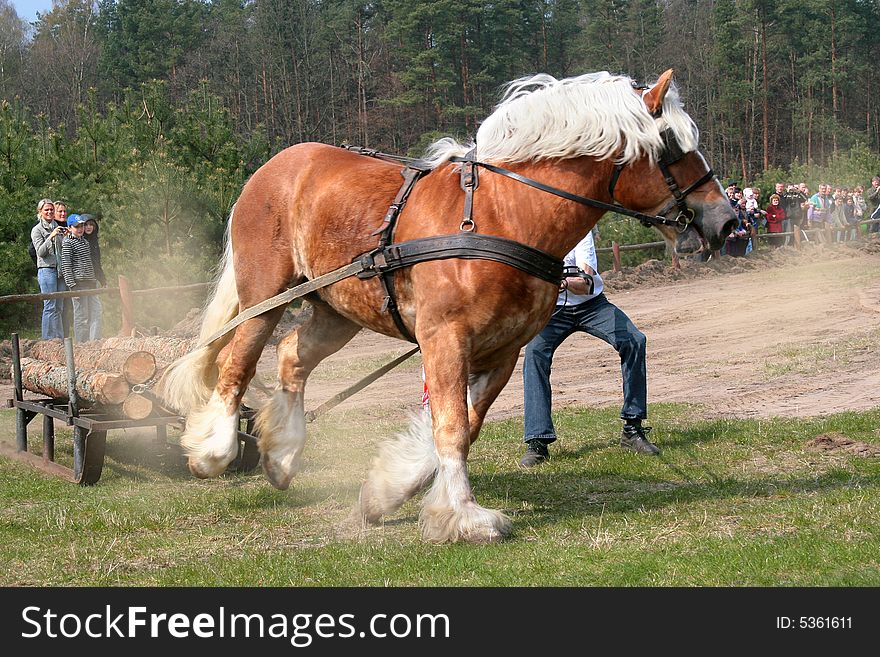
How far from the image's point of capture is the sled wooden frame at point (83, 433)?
6.82m

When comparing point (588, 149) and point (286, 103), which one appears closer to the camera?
point (588, 149)

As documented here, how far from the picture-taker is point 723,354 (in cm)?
1215

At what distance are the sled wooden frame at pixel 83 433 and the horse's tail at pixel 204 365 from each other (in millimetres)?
485

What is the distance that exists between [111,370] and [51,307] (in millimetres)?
4873

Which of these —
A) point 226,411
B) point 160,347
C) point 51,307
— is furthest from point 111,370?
point 51,307

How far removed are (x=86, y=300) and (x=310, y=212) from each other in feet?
23.5

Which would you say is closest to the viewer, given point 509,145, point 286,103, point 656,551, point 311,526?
point 656,551

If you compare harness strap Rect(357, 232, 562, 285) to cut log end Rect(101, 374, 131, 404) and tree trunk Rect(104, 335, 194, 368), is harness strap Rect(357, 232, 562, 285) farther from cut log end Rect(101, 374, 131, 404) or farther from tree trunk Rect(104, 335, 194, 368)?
tree trunk Rect(104, 335, 194, 368)

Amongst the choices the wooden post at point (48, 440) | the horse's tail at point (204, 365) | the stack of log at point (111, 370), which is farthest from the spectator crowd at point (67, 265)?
the horse's tail at point (204, 365)

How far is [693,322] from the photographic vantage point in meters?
15.0

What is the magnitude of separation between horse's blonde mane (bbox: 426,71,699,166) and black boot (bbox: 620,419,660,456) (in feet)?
9.15

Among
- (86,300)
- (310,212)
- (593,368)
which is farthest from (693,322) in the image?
(310,212)

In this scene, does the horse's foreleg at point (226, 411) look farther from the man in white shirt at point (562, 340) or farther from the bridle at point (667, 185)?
the man in white shirt at point (562, 340)
